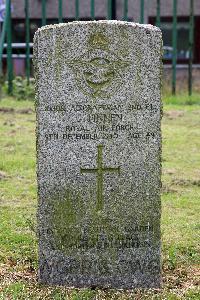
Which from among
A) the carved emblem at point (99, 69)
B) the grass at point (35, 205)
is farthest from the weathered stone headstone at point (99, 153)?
the grass at point (35, 205)

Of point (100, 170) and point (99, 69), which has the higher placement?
point (99, 69)

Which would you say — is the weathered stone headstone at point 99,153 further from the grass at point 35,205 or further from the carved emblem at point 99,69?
the grass at point 35,205

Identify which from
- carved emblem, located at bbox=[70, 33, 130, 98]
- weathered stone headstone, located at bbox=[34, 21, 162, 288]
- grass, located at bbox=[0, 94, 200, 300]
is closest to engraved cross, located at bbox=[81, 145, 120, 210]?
weathered stone headstone, located at bbox=[34, 21, 162, 288]

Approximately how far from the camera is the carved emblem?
4.40 m

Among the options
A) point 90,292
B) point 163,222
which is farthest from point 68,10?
point 90,292

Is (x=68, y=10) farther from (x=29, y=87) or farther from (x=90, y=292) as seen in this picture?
(x=90, y=292)

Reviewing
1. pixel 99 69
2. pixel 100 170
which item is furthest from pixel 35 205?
pixel 99 69

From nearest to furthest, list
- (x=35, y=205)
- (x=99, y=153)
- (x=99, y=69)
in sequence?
1. (x=99, y=69)
2. (x=99, y=153)
3. (x=35, y=205)

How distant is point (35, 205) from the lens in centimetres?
663

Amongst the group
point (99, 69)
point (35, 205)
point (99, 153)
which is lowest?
point (35, 205)

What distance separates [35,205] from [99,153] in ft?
7.32

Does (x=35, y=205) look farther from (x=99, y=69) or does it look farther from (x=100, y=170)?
(x=99, y=69)

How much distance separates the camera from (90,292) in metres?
4.59

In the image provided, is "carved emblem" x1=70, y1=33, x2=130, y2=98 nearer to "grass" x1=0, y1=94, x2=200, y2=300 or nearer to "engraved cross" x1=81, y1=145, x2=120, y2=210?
"engraved cross" x1=81, y1=145, x2=120, y2=210
